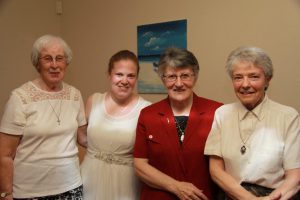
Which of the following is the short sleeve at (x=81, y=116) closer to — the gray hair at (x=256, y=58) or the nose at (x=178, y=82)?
the nose at (x=178, y=82)

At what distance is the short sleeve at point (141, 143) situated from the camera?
1.92m

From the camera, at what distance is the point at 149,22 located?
309 centimetres

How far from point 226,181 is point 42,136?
1.04m

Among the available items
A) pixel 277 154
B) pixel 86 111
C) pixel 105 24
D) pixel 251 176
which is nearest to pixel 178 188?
pixel 251 176

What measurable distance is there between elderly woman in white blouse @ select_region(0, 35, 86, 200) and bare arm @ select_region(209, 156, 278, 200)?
0.88m

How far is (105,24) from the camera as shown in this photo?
348cm

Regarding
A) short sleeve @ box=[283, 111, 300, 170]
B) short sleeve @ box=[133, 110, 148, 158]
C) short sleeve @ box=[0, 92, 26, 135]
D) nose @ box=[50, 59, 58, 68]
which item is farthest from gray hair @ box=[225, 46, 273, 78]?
short sleeve @ box=[0, 92, 26, 135]

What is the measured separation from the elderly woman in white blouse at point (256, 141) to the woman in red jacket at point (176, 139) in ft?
0.57

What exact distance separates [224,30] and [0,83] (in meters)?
2.21

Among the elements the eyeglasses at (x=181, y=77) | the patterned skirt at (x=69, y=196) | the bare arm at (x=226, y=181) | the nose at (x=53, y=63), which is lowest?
the patterned skirt at (x=69, y=196)

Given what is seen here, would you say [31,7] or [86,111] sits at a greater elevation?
[31,7]

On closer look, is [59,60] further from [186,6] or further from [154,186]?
[186,6]

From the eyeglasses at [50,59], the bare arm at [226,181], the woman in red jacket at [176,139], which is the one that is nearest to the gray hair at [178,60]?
the woman in red jacket at [176,139]

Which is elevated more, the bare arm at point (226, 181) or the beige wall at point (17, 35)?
the beige wall at point (17, 35)
